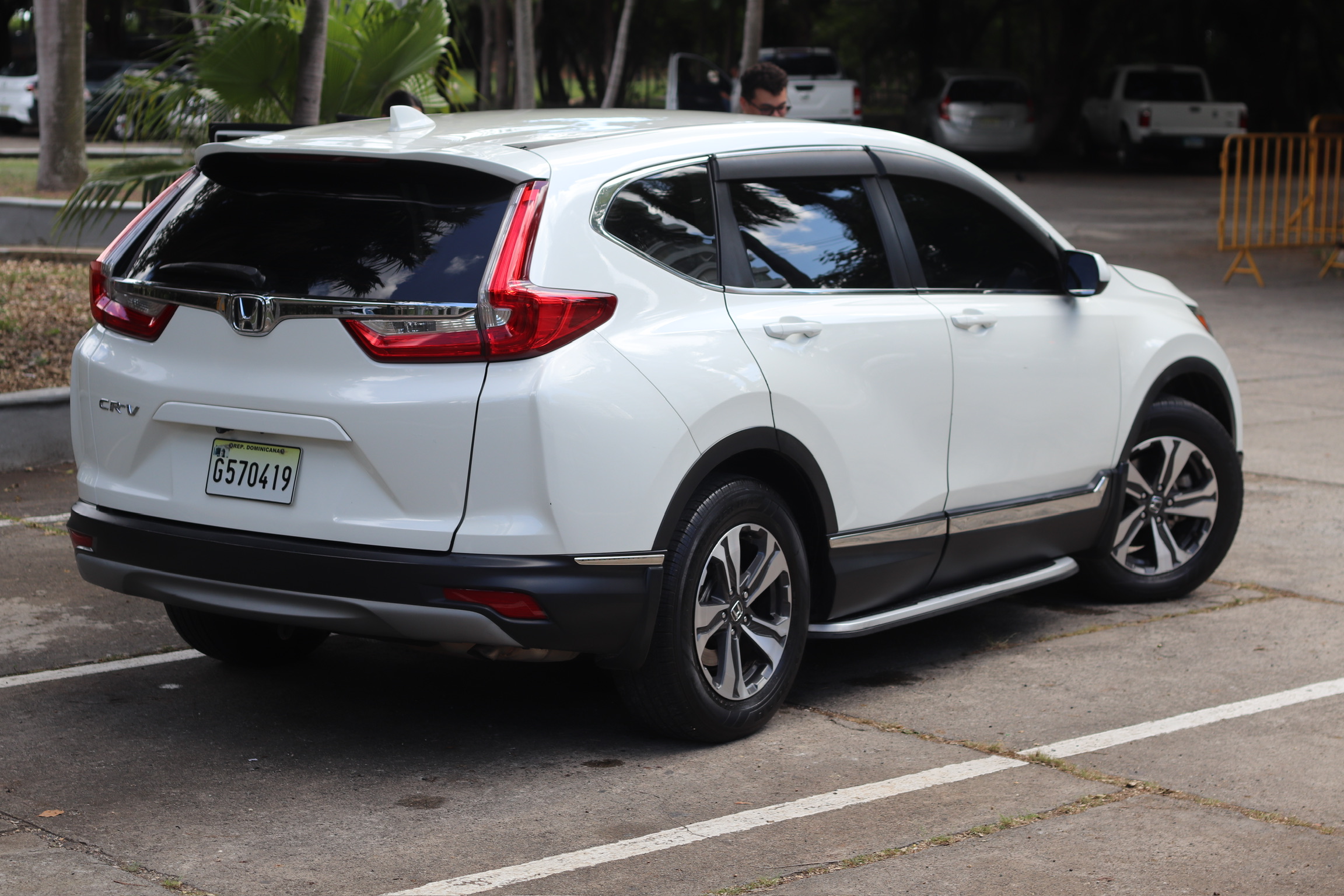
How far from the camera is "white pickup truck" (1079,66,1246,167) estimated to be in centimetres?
3522

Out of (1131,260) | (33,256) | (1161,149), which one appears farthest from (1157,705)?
(1161,149)

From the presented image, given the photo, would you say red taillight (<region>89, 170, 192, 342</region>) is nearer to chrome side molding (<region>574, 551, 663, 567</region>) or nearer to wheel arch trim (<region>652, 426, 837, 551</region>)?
chrome side molding (<region>574, 551, 663, 567</region>)

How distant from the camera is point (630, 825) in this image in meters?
4.33

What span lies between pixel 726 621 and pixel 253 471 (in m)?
1.39

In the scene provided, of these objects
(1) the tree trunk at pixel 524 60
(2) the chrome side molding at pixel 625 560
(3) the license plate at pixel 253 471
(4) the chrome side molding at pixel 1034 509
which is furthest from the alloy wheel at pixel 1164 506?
(1) the tree trunk at pixel 524 60

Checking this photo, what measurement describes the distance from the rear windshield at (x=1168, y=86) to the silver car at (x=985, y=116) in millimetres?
3337

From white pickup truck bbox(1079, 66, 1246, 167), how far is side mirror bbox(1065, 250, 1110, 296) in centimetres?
3080

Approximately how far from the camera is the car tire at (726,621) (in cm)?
470

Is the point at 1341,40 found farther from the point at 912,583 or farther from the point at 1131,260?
the point at 912,583

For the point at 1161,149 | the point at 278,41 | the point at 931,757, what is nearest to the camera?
the point at 931,757

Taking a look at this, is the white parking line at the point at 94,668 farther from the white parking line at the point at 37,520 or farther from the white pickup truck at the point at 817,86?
the white pickup truck at the point at 817,86

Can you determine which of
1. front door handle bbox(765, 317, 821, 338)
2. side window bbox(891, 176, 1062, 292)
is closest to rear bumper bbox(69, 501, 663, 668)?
front door handle bbox(765, 317, 821, 338)

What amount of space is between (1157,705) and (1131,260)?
14930mm

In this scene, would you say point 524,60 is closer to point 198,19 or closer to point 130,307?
point 198,19
